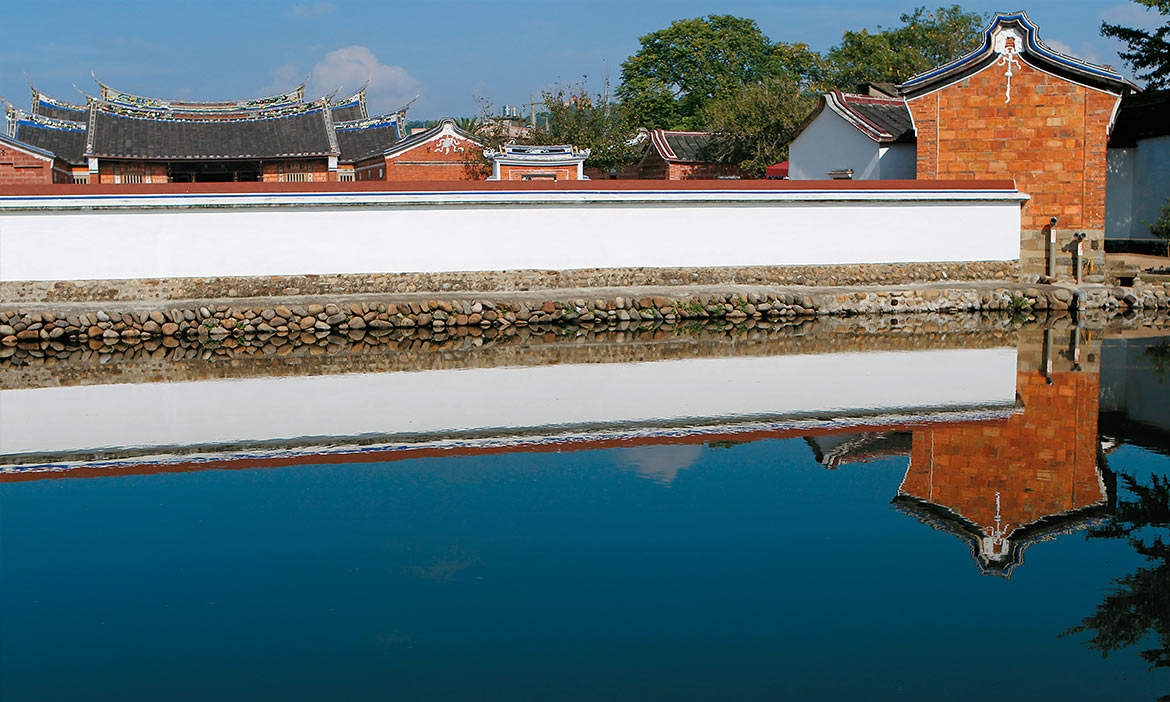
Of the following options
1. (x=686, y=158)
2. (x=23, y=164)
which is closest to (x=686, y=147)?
(x=686, y=158)

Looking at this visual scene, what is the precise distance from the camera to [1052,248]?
18438 millimetres

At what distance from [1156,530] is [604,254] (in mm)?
11683

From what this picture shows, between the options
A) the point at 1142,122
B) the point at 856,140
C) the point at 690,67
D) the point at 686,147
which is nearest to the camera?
the point at 856,140

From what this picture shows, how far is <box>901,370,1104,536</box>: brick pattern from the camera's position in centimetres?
666

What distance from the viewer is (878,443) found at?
27.4 feet

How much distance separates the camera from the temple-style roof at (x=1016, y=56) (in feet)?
60.2

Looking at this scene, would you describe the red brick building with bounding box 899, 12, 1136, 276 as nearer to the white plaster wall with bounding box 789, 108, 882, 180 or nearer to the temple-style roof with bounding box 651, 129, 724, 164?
the white plaster wall with bounding box 789, 108, 882, 180

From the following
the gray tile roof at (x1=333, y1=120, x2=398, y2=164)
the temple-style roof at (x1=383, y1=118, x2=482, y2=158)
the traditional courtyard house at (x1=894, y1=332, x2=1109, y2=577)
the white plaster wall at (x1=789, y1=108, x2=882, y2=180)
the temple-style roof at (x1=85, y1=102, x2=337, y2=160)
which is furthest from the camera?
the gray tile roof at (x1=333, y1=120, x2=398, y2=164)

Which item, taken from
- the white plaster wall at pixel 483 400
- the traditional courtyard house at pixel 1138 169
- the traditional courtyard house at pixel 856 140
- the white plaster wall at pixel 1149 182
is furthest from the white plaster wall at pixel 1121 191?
the white plaster wall at pixel 483 400

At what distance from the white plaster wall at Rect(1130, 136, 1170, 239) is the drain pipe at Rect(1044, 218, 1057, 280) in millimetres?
5571

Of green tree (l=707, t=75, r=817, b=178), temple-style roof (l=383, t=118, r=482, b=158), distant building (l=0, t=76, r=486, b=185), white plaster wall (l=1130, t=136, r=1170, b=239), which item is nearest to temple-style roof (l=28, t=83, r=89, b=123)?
distant building (l=0, t=76, r=486, b=185)

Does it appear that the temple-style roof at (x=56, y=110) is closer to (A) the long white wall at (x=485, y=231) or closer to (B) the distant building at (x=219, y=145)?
(B) the distant building at (x=219, y=145)

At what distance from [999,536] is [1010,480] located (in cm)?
119

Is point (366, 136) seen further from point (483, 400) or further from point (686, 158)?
point (483, 400)
